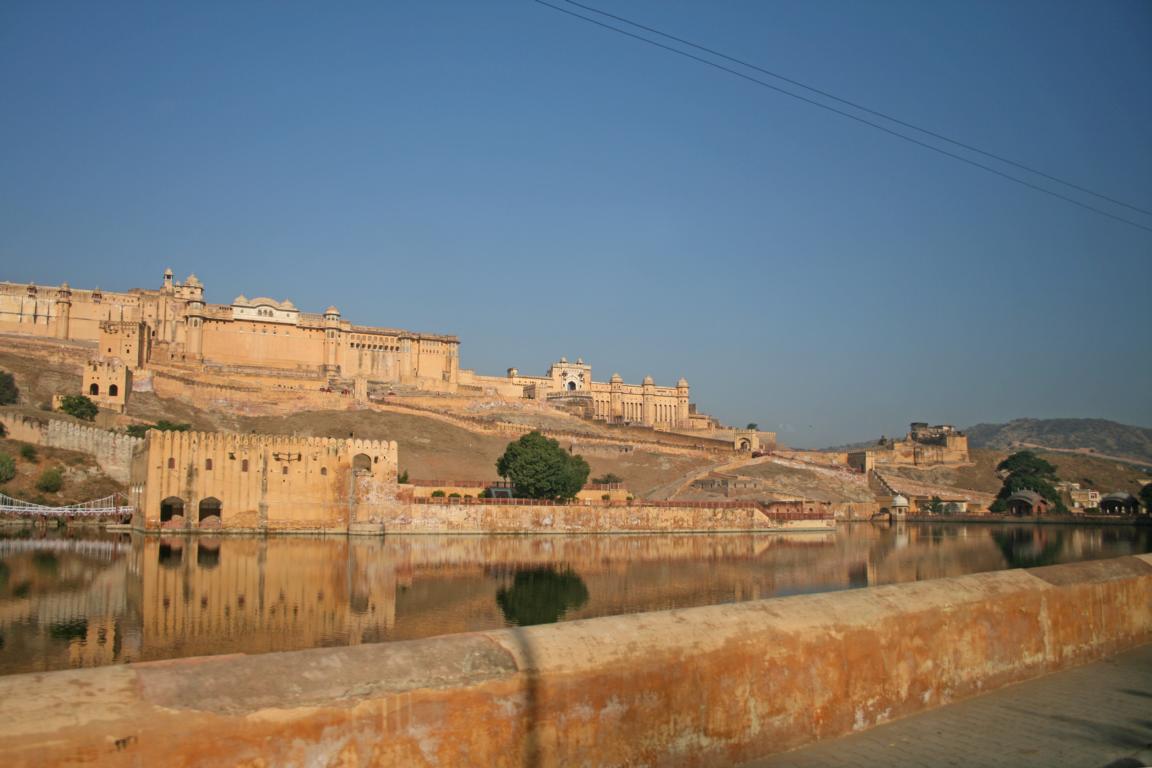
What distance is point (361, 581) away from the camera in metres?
23.6

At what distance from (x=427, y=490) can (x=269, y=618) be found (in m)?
24.3

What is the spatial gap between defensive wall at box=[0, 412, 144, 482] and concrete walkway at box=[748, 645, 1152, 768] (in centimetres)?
4193

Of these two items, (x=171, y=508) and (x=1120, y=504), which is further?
(x=1120, y=504)

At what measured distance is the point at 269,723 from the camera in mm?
3781

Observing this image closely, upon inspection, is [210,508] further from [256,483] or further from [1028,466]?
[1028,466]

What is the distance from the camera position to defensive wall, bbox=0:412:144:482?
41.8m

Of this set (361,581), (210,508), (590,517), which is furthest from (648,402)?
(361,581)

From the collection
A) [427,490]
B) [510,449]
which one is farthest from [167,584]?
[510,449]

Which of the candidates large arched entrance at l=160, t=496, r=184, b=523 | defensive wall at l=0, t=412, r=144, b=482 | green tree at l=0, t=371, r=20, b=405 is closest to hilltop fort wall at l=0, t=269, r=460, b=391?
green tree at l=0, t=371, r=20, b=405

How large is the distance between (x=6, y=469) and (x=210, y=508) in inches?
362

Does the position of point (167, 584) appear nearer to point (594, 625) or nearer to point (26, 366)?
point (594, 625)

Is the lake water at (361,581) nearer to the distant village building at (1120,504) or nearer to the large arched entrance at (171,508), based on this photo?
the large arched entrance at (171,508)

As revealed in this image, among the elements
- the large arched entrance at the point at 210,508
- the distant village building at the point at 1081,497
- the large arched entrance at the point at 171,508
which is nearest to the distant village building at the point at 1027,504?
the distant village building at the point at 1081,497

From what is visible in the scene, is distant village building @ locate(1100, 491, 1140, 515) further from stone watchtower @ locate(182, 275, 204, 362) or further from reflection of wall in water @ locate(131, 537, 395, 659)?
stone watchtower @ locate(182, 275, 204, 362)
